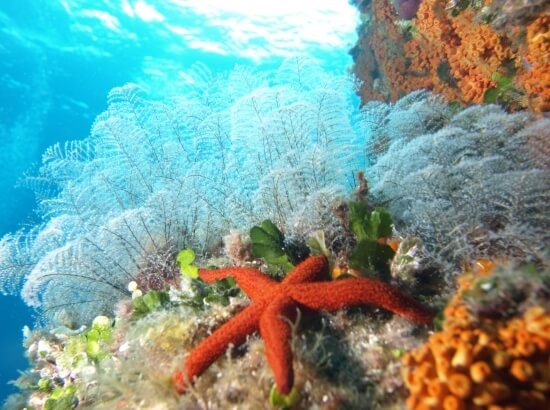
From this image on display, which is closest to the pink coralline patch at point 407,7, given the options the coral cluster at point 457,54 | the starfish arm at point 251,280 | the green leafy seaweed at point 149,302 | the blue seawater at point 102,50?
the coral cluster at point 457,54

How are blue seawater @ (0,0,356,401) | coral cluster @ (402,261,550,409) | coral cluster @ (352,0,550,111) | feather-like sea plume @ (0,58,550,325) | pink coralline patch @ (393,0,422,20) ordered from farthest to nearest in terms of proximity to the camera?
blue seawater @ (0,0,356,401) < pink coralline patch @ (393,0,422,20) < coral cluster @ (352,0,550,111) < feather-like sea plume @ (0,58,550,325) < coral cluster @ (402,261,550,409)

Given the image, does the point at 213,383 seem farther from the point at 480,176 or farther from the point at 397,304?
the point at 480,176

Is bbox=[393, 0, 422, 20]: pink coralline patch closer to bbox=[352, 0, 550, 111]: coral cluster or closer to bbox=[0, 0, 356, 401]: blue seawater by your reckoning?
bbox=[352, 0, 550, 111]: coral cluster

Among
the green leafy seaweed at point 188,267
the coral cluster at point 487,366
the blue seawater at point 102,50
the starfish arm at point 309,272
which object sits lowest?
the coral cluster at point 487,366

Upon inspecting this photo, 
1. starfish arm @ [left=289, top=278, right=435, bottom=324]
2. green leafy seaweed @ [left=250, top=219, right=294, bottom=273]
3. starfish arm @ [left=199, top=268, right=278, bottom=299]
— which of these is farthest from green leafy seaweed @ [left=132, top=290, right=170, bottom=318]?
starfish arm @ [left=289, top=278, right=435, bottom=324]

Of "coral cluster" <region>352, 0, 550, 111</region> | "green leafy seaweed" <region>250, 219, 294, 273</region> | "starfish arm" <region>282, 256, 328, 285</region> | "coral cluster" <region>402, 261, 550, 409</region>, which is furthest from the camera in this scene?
"coral cluster" <region>352, 0, 550, 111</region>

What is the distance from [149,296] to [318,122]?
157 inches

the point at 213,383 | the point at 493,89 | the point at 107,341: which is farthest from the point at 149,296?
the point at 493,89

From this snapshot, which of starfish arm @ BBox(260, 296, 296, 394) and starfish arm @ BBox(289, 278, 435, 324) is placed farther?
starfish arm @ BBox(289, 278, 435, 324)

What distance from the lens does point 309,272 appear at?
335 cm

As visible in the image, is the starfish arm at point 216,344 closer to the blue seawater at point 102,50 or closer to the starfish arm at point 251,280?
the starfish arm at point 251,280

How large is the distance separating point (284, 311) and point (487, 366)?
57.2 inches

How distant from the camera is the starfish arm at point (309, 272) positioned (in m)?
3.29

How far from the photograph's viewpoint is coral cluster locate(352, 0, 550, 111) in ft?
17.3
